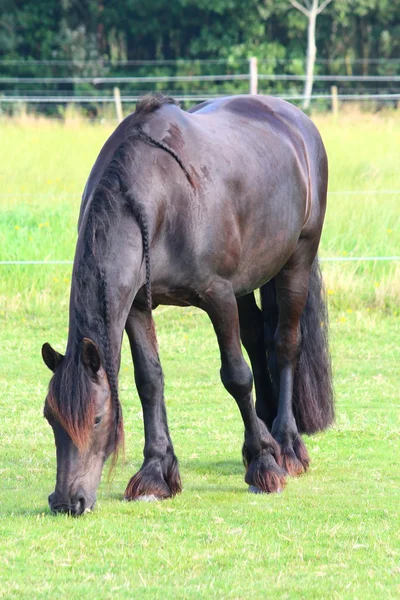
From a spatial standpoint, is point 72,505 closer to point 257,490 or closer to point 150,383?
point 150,383

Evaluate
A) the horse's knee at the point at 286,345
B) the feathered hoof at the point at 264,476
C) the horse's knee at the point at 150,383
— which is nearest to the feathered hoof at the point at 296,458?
the feathered hoof at the point at 264,476

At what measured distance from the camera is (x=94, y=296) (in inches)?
160

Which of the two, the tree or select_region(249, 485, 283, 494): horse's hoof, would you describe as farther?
the tree

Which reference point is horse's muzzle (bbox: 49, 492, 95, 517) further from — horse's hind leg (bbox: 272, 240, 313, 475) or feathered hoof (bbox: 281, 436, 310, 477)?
horse's hind leg (bbox: 272, 240, 313, 475)

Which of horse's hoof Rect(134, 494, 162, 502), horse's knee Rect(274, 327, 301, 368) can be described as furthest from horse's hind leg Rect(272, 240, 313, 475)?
horse's hoof Rect(134, 494, 162, 502)

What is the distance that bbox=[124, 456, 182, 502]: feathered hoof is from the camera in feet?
15.4

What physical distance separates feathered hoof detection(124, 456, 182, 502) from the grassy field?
10 centimetres

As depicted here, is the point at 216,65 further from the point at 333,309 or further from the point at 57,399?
the point at 57,399

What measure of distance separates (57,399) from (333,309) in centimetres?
584

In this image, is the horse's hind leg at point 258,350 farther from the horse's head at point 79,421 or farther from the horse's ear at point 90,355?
the horse's ear at point 90,355

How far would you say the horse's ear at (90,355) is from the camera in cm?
388

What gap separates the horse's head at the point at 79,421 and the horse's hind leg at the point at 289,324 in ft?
5.33

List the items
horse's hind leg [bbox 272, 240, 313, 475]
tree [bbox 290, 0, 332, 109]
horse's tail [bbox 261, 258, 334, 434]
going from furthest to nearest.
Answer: tree [bbox 290, 0, 332, 109] → horse's tail [bbox 261, 258, 334, 434] → horse's hind leg [bbox 272, 240, 313, 475]

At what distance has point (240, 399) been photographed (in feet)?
16.1
